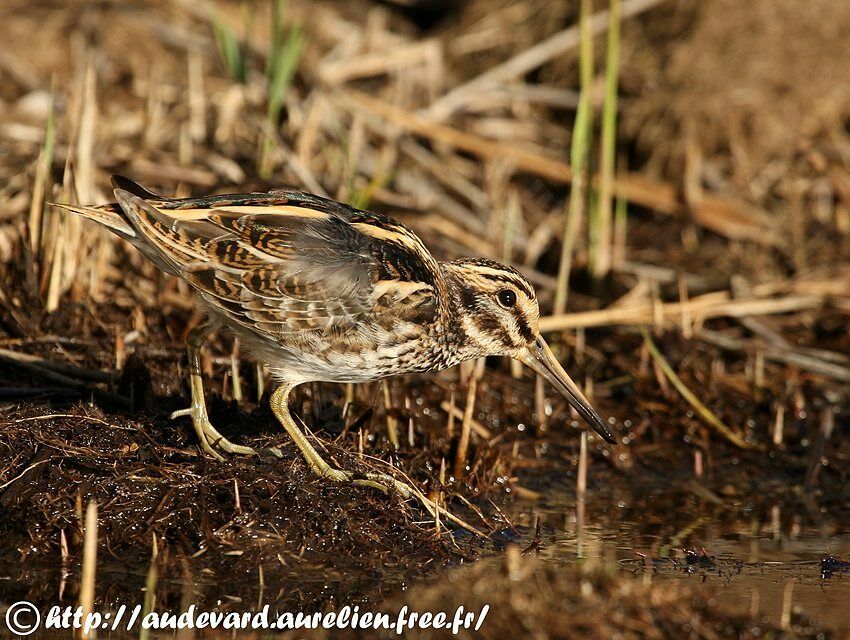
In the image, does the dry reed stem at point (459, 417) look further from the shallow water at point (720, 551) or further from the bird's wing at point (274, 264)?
the bird's wing at point (274, 264)

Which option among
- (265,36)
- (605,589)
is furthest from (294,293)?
(265,36)

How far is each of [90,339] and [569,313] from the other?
2.61 m

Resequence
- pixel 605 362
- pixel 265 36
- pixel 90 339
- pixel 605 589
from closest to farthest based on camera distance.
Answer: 1. pixel 605 589
2. pixel 90 339
3. pixel 605 362
4. pixel 265 36

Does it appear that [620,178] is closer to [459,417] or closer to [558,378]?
[459,417]

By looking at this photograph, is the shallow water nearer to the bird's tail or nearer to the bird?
the bird

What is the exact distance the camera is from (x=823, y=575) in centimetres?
462

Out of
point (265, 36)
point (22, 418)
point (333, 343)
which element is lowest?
point (22, 418)

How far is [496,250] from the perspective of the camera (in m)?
7.50

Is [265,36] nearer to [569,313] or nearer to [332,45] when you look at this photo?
[332,45]

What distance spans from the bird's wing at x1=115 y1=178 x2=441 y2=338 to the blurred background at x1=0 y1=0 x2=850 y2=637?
0.61 meters

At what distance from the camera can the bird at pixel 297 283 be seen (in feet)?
15.3

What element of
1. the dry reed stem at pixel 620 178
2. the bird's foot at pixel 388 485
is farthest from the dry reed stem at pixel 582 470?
the dry reed stem at pixel 620 178

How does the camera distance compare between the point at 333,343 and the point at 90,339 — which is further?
the point at 90,339

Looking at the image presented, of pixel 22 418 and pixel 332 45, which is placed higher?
pixel 332 45
